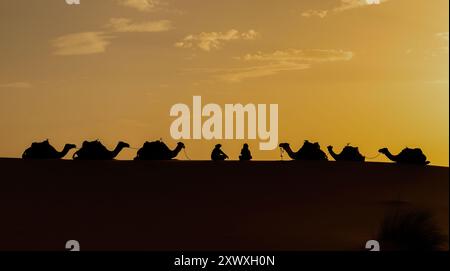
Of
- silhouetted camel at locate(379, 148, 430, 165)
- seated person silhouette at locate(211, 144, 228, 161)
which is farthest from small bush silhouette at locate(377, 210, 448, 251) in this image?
silhouetted camel at locate(379, 148, 430, 165)

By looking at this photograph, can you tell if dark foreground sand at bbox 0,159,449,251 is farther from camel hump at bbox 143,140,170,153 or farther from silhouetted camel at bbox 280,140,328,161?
camel hump at bbox 143,140,170,153

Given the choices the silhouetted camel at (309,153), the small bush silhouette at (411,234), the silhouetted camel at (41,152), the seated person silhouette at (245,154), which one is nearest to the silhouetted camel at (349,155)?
the silhouetted camel at (309,153)

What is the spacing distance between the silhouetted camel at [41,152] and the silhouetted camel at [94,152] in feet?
2.17

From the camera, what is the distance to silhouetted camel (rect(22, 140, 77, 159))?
17.5 m

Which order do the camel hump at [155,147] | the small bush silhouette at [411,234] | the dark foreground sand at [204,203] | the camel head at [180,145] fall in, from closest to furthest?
the dark foreground sand at [204,203]
the small bush silhouette at [411,234]
the camel hump at [155,147]
the camel head at [180,145]

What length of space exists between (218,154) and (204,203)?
20.7ft

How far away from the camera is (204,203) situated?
40.7 feet

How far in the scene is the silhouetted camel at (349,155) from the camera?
20312 mm

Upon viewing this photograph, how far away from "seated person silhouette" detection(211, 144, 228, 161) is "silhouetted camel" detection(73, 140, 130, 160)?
264 centimetres

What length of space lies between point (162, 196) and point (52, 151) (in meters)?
5.81

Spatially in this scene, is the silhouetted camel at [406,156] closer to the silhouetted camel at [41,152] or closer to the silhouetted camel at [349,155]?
the silhouetted camel at [349,155]

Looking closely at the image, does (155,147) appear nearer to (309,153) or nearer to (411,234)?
(309,153)
